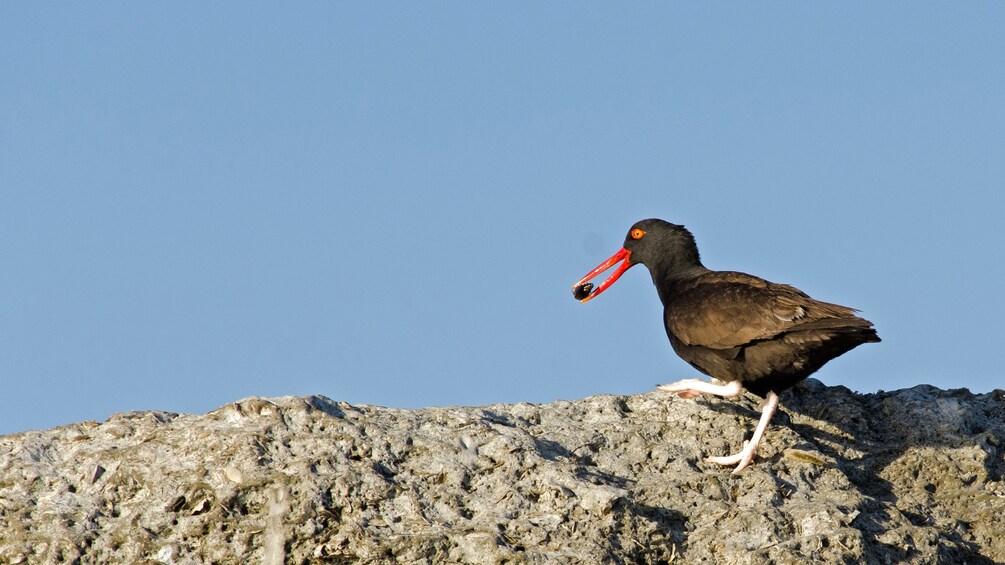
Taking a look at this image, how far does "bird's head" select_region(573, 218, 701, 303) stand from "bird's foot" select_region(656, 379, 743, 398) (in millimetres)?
1863

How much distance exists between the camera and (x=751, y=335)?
29.5ft

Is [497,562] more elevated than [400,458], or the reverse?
[400,458]

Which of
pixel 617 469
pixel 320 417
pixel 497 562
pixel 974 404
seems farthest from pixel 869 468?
pixel 320 417

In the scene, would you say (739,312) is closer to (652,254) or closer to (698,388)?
(698,388)

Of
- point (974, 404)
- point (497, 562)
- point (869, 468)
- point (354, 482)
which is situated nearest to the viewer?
point (497, 562)

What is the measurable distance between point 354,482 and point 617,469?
6.09ft

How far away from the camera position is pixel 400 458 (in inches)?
285

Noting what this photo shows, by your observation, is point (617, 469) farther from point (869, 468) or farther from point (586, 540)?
point (869, 468)

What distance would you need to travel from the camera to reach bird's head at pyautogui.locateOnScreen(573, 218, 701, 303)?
10.8 meters

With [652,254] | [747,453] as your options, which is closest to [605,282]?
[652,254]

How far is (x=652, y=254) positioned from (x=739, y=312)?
1.97 metres

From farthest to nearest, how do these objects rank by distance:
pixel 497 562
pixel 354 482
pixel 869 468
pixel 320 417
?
1. pixel 869 468
2. pixel 320 417
3. pixel 354 482
4. pixel 497 562

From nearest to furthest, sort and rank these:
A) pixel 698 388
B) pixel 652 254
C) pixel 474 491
→ pixel 474 491, pixel 698 388, pixel 652 254

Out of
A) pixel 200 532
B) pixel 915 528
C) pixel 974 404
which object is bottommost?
pixel 915 528
